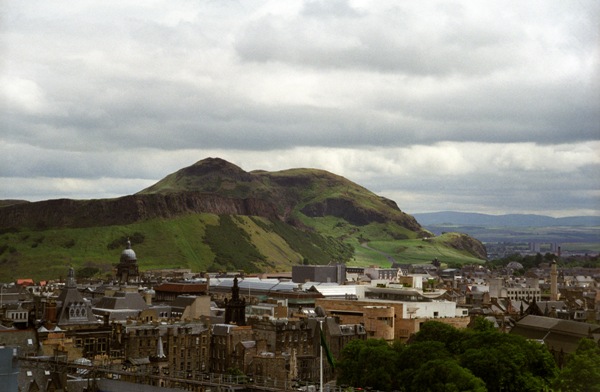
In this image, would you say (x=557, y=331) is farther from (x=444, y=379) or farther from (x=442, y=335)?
(x=444, y=379)

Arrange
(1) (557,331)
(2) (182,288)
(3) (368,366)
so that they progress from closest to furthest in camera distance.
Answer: (3) (368,366) < (1) (557,331) < (2) (182,288)

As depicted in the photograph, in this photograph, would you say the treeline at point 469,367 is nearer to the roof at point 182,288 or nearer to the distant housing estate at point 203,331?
the distant housing estate at point 203,331

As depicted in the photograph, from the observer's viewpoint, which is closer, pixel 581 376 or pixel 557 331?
pixel 581 376

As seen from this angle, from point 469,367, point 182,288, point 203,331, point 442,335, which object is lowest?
point 469,367

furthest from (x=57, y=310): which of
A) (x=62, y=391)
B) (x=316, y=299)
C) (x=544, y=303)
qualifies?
(x=544, y=303)

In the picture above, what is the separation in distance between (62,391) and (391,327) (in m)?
74.8

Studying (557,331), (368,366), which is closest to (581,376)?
(368,366)

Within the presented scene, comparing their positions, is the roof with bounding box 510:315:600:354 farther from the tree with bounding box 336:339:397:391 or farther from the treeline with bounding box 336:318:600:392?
the tree with bounding box 336:339:397:391

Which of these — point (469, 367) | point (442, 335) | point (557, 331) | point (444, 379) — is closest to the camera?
point (444, 379)

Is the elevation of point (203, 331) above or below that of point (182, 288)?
below

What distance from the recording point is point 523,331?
139500mm

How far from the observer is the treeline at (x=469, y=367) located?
87.8 metres

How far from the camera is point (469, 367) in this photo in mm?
94875

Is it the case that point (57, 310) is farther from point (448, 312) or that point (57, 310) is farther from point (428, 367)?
point (448, 312)
